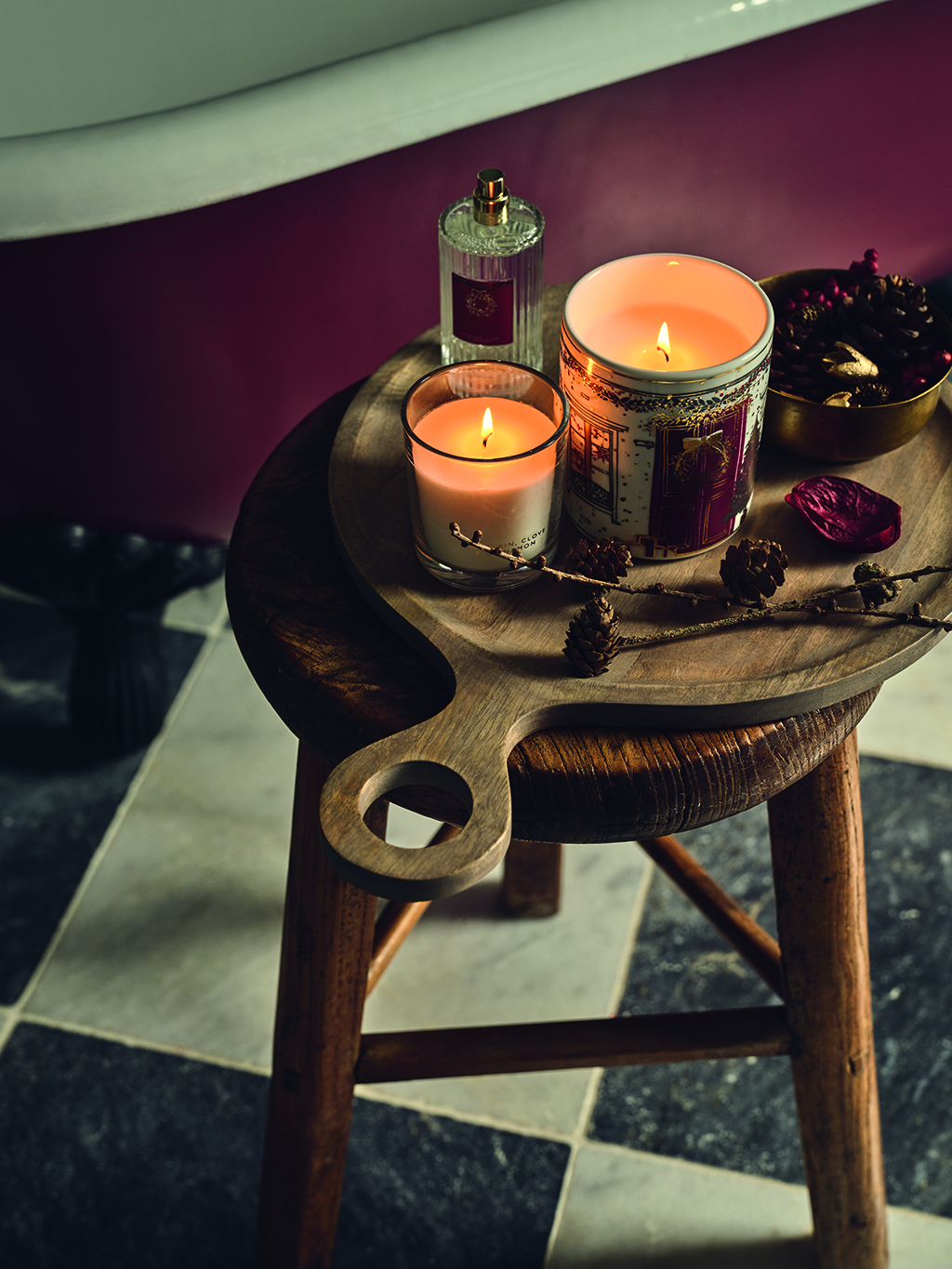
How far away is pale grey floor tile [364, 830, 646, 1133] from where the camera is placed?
0.98 meters

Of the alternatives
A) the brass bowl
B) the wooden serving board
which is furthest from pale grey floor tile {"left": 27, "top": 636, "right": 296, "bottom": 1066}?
the brass bowl

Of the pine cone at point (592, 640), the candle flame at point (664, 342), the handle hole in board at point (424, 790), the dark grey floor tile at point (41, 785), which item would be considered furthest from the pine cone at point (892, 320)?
the dark grey floor tile at point (41, 785)

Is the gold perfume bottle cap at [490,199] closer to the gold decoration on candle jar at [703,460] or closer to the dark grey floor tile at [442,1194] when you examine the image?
the gold decoration on candle jar at [703,460]

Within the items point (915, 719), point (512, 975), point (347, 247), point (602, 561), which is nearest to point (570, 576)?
point (602, 561)

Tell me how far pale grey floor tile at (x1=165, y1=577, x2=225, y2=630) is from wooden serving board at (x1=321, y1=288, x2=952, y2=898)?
687 mm

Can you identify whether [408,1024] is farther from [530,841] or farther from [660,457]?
[660,457]

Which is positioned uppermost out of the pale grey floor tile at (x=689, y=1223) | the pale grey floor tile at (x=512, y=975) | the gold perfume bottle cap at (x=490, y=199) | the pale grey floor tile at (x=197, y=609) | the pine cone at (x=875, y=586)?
the gold perfume bottle cap at (x=490, y=199)

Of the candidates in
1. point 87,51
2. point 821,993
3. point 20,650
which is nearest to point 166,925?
point 20,650

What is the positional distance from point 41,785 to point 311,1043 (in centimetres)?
56

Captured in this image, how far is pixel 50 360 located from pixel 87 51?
0.71 meters

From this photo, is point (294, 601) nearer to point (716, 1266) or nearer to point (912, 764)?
point (716, 1266)

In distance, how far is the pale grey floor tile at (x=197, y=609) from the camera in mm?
1315

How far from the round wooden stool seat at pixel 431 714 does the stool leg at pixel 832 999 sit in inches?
3.6

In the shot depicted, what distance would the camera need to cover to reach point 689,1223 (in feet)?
2.97
